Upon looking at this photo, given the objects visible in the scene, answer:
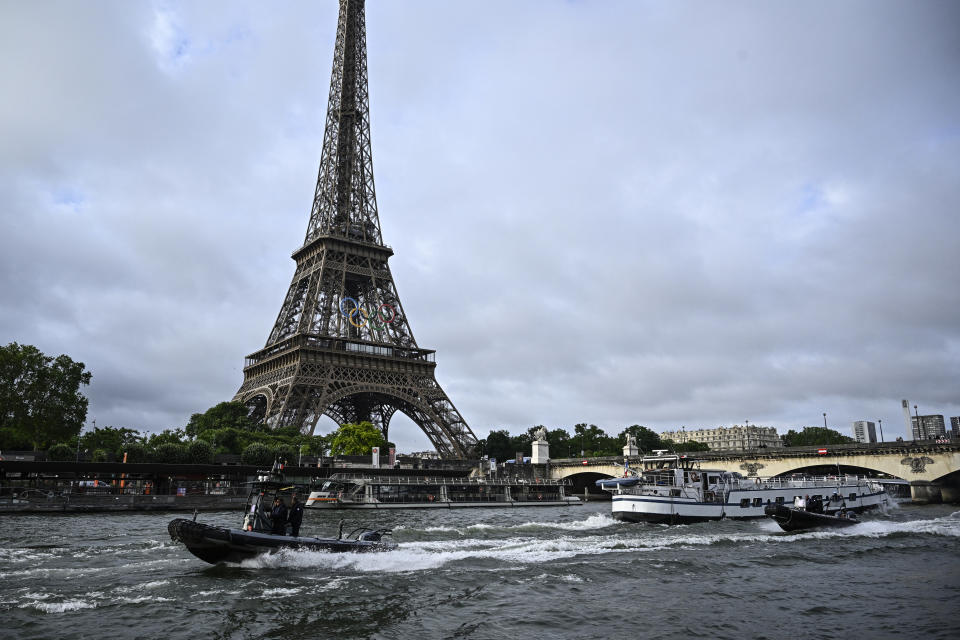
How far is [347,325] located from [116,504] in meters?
44.4

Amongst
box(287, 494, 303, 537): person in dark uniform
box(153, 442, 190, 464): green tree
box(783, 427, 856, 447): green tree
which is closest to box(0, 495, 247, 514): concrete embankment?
box(153, 442, 190, 464): green tree

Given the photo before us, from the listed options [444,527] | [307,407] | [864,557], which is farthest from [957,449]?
[307,407]

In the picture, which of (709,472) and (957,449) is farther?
(957,449)

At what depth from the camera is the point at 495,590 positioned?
21188mm

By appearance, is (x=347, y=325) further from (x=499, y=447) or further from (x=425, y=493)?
(x=499, y=447)

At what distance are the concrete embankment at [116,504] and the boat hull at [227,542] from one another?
33462 mm

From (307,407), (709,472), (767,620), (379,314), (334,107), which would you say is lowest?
(767,620)

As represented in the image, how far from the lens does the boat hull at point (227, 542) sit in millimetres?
23078

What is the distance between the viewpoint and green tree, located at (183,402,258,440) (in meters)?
86.3

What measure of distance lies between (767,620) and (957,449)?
60.2m

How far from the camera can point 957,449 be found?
64312 millimetres

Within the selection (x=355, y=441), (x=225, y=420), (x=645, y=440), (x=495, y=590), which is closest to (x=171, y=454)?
(x=225, y=420)

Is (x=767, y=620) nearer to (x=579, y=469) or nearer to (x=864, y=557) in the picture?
(x=864, y=557)

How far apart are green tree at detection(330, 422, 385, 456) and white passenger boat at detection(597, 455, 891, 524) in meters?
39.8
